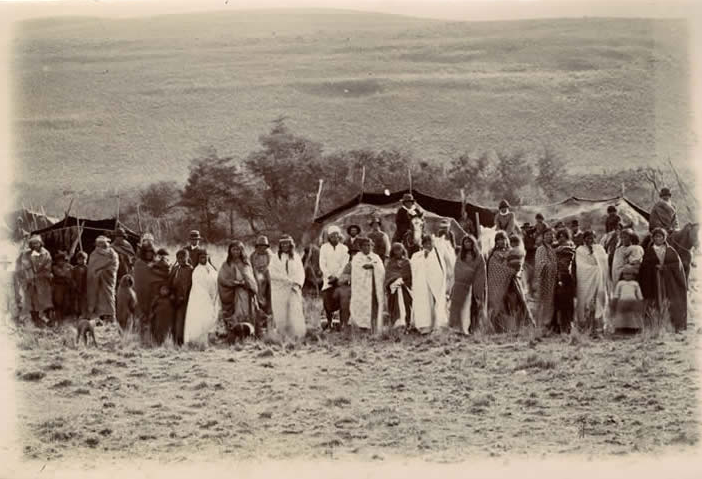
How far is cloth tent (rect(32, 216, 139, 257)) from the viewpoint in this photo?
8469 millimetres

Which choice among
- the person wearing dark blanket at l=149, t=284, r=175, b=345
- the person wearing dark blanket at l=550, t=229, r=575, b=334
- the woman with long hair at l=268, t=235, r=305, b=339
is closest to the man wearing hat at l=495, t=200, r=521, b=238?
the person wearing dark blanket at l=550, t=229, r=575, b=334

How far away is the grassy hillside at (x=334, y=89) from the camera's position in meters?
8.52

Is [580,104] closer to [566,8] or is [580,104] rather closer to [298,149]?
[566,8]

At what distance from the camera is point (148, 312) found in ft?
27.6

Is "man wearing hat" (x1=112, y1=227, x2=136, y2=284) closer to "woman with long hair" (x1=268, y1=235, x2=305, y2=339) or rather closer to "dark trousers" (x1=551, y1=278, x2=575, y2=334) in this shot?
"woman with long hair" (x1=268, y1=235, x2=305, y2=339)

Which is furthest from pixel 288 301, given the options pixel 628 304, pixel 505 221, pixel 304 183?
pixel 628 304

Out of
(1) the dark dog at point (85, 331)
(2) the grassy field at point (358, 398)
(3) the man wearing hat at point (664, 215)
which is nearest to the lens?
(2) the grassy field at point (358, 398)

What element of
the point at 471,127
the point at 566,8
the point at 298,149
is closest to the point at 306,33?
the point at 298,149

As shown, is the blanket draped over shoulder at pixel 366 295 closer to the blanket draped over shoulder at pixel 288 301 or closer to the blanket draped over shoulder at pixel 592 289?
the blanket draped over shoulder at pixel 288 301

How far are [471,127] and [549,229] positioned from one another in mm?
1122

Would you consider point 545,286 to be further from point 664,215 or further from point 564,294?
point 664,215

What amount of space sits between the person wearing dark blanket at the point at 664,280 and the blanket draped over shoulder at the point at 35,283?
5124 mm

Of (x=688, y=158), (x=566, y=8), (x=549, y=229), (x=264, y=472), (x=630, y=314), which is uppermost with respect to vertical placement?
(x=566, y=8)

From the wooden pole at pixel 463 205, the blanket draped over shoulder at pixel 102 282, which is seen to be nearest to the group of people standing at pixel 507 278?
the wooden pole at pixel 463 205
